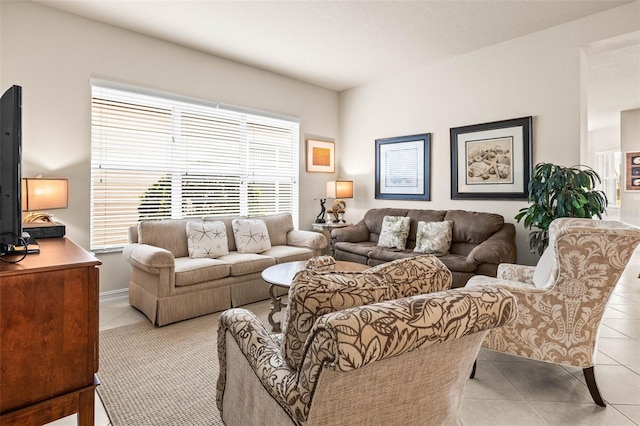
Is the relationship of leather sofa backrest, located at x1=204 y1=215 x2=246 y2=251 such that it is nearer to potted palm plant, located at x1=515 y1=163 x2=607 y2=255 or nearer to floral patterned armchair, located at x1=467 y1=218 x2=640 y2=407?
floral patterned armchair, located at x1=467 y1=218 x2=640 y2=407

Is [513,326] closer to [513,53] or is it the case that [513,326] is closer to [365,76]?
[513,53]

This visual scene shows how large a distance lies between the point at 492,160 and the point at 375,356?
407cm

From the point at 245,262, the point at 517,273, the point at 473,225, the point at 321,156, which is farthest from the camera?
the point at 321,156

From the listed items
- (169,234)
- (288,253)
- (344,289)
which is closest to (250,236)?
(288,253)

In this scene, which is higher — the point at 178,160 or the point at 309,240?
the point at 178,160

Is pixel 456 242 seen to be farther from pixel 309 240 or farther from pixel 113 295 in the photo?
pixel 113 295

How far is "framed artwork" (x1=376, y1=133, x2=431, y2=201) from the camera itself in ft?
16.0

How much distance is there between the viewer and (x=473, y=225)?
13.1 ft

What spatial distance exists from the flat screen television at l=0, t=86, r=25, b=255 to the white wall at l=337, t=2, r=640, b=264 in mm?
4328

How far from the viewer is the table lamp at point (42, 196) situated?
8.99ft

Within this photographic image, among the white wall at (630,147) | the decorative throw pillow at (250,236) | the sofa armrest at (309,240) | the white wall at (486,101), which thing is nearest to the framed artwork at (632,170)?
the white wall at (630,147)

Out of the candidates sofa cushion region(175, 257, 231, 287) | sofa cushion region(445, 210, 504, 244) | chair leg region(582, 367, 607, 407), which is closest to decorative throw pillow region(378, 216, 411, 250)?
sofa cushion region(445, 210, 504, 244)

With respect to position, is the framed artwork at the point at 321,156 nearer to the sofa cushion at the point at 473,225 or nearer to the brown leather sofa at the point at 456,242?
the brown leather sofa at the point at 456,242

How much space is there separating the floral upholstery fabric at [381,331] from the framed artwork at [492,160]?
3.52 metres
